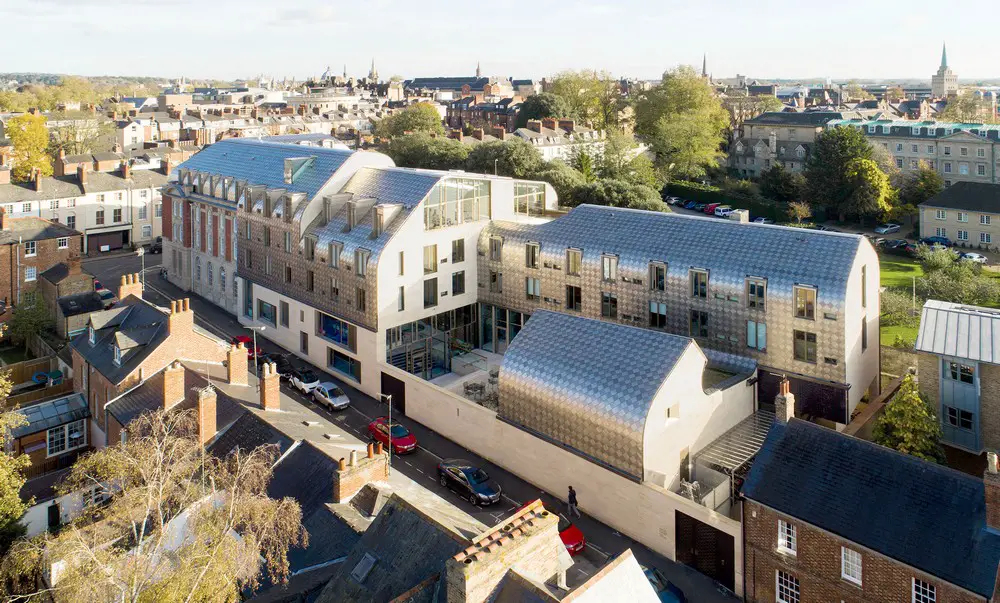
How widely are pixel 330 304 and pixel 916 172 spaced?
74.4 m

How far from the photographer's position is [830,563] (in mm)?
22000

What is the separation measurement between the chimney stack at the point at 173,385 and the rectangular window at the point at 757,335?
24.3 meters

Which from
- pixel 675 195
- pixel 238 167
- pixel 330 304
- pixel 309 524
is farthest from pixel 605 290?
pixel 675 195

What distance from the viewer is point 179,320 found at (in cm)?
3194

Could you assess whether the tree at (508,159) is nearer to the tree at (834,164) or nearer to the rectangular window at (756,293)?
the tree at (834,164)

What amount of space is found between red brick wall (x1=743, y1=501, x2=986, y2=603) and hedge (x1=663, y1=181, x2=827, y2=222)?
67843mm

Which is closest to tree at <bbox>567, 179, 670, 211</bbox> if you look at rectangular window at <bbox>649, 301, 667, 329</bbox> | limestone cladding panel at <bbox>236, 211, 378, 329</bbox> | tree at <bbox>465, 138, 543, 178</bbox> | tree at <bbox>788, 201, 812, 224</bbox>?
tree at <bbox>465, 138, 543, 178</bbox>

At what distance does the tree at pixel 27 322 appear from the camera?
4731cm

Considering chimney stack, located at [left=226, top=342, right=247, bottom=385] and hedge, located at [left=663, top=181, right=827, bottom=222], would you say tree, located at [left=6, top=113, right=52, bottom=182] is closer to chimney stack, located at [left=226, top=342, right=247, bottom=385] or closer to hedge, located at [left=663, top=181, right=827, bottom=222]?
chimney stack, located at [left=226, top=342, right=247, bottom=385]

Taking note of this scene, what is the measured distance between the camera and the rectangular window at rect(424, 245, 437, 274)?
140 ft

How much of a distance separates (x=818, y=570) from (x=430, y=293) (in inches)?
1038

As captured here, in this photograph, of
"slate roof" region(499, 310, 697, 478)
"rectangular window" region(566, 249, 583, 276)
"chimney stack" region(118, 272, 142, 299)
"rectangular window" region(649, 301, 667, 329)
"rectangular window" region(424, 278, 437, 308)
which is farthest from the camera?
"rectangular window" region(424, 278, 437, 308)

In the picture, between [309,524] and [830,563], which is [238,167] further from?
[830,563]

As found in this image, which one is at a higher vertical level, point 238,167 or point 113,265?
point 238,167
